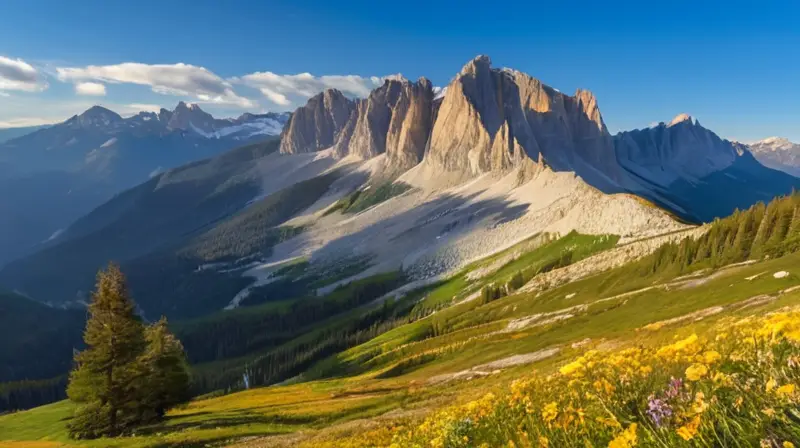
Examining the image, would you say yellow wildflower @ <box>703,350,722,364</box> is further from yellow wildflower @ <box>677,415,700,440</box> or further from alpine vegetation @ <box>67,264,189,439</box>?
alpine vegetation @ <box>67,264,189,439</box>

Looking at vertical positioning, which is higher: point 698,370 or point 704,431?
point 698,370

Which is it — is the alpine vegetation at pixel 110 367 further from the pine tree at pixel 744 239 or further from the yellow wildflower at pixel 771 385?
the pine tree at pixel 744 239

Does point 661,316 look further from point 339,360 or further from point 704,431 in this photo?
point 339,360

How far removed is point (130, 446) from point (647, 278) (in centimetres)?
12158

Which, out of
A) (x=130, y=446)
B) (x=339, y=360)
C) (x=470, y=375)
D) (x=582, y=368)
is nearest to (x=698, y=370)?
(x=582, y=368)

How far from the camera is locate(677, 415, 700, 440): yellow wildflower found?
4.52 meters

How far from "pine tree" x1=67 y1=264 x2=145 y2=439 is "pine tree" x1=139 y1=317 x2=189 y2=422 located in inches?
67.3

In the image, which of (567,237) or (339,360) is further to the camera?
(567,237)

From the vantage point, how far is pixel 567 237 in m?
191

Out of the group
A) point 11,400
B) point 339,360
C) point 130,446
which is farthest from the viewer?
point 11,400

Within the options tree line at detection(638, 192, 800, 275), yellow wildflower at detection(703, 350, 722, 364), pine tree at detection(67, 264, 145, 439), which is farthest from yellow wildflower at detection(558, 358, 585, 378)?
tree line at detection(638, 192, 800, 275)

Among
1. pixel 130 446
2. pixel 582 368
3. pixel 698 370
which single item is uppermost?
pixel 698 370

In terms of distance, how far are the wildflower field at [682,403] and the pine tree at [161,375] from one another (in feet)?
147

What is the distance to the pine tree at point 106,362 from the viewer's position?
135 ft
